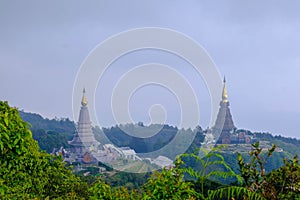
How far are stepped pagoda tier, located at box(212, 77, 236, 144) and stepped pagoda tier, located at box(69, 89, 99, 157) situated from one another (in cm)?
855

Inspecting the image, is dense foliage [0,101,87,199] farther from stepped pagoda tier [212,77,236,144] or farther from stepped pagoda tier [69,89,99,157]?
stepped pagoda tier [212,77,236,144]

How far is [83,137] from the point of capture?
93.5ft

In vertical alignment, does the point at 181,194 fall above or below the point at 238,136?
below

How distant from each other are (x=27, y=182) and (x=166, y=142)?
21.5 meters

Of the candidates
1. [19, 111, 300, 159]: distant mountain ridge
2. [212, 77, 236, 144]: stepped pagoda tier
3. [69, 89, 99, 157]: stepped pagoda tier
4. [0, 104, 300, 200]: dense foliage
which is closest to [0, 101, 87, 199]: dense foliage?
[0, 104, 300, 200]: dense foliage

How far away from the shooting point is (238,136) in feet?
105

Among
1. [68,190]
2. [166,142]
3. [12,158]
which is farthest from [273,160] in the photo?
[12,158]

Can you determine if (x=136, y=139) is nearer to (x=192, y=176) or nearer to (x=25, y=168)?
(x=25, y=168)

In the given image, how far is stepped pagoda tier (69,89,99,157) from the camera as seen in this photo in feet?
91.8

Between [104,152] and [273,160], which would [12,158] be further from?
[104,152]

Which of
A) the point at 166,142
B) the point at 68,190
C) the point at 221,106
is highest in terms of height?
the point at 221,106

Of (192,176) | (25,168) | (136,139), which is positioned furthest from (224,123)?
(192,176)

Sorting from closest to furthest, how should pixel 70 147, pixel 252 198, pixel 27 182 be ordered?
pixel 252 198 → pixel 27 182 → pixel 70 147

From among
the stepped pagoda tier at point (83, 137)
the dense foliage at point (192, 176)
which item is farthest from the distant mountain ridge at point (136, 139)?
the dense foliage at point (192, 176)
